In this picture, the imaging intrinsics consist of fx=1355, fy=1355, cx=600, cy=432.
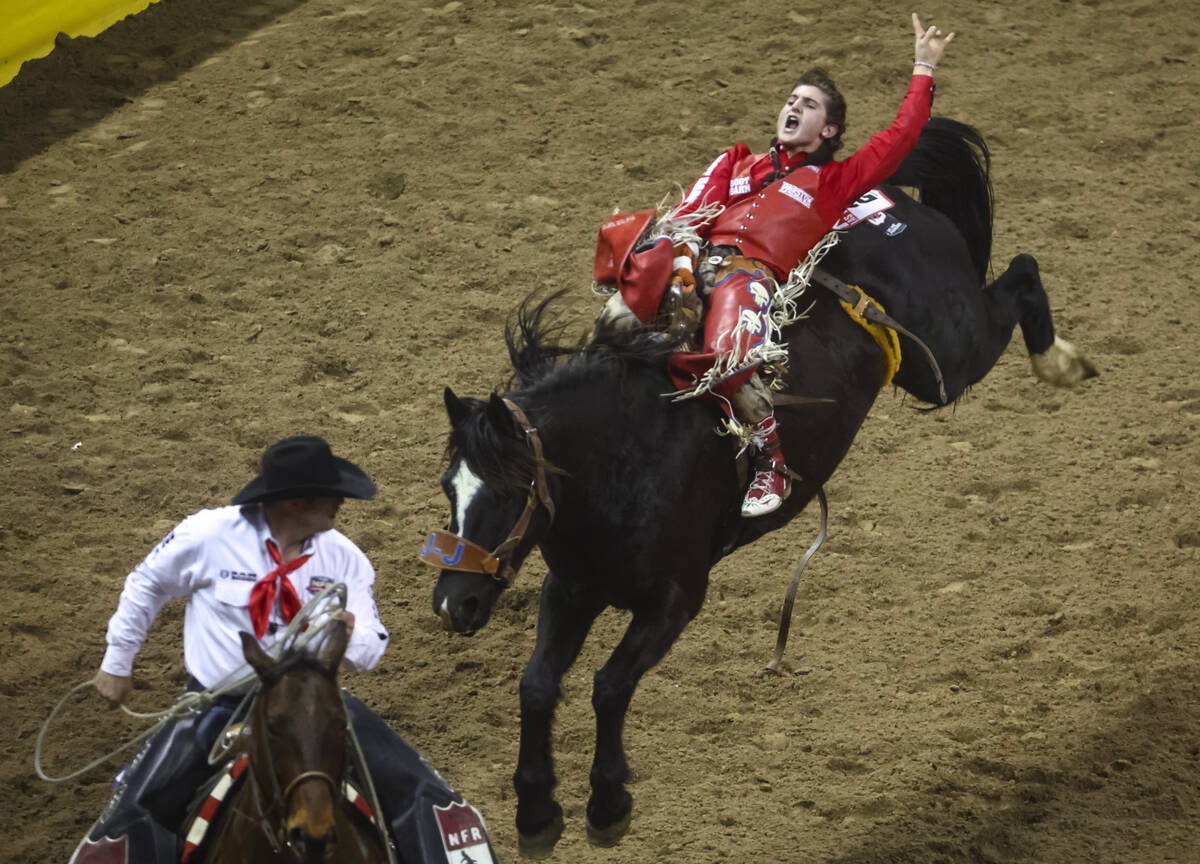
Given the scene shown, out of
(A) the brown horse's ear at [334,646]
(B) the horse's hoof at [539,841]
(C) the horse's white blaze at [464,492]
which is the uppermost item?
(A) the brown horse's ear at [334,646]

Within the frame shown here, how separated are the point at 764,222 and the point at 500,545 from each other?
181cm

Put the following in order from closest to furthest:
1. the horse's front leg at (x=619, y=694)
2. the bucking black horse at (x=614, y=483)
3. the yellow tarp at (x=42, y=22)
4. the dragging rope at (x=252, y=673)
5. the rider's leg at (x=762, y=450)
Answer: the dragging rope at (x=252, y=673)
the bucking black horse at (x=614, y=483)
the horse's front leg at (x=619, y=694)
the rider's leg at (x=762, y=450)
the yellow tarp at (x=42, y=22)

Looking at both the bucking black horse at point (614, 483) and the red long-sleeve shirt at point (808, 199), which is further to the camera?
the red long-sleeve shirt at point (808, 199)

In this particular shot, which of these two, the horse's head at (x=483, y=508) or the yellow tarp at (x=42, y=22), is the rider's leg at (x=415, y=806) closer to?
the horse's head at (x=483, y=508)

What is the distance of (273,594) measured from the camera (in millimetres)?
3580

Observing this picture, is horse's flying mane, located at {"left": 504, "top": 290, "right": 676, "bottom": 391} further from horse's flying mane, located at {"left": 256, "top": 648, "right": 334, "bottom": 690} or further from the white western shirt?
horse's flying mane, located at {"left": 256, "top": 648, "right": 334, "bottom": 690}

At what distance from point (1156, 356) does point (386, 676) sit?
5068mm

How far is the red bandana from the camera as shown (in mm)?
3559

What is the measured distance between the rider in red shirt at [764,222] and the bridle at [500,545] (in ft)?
2.61

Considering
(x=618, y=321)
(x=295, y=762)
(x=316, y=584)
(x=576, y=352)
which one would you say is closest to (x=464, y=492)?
(x=316, y=584)

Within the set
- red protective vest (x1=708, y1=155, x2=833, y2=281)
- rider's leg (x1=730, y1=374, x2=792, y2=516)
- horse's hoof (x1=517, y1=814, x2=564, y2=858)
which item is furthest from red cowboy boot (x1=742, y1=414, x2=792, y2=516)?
horse's hoof (x1=517, y1=814, x2=564, y2=858)

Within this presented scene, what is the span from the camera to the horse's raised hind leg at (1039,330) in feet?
19.9

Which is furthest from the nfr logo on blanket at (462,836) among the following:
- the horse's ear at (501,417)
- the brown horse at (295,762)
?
the horse's ear at (501,417)

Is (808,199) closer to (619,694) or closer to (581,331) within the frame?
(619,694)
